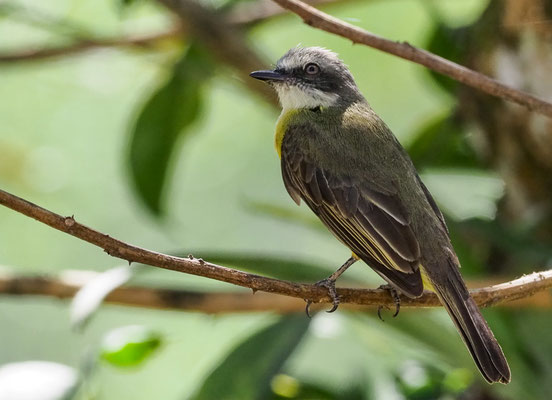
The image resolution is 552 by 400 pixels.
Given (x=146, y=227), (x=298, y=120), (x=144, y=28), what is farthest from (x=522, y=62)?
(x=146, y=227)

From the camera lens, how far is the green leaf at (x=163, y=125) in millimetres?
4246

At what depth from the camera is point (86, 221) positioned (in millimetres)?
5676

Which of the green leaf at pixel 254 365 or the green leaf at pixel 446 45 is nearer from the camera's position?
the green leaf at pixel 254 365

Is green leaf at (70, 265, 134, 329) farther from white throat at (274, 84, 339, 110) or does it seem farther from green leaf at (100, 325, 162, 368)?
white throat at (274, 84, 339, 110)

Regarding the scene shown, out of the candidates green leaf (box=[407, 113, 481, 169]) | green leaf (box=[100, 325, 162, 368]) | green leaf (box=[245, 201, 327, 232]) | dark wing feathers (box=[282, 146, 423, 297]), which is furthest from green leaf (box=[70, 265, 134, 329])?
green leaf (box=[407, 113, 481, 169])

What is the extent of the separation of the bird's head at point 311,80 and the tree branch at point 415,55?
2.44 feet

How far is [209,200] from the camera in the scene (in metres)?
6.16

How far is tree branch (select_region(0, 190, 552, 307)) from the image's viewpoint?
1.93 metres

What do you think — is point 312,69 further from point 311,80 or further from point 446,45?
point 446,45

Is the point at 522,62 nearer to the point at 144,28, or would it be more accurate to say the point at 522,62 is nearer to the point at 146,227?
the point at 144,28

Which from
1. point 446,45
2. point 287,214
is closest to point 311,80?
point 287,214

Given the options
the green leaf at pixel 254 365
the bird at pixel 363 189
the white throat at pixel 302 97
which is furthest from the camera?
the white throat at pixel 302 97

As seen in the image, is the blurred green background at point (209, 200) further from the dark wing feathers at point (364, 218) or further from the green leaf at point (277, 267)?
the dark wing feathers at point (364, 218)

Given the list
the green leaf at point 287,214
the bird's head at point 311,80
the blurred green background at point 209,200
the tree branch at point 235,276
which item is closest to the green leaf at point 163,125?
the blurred green background at point 209,200
